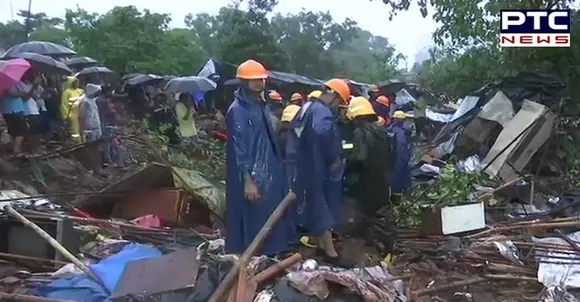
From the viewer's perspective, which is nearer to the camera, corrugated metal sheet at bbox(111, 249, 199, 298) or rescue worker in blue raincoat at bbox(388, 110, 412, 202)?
corrugated metal sheet at bbox(111, 249, 199, 298)

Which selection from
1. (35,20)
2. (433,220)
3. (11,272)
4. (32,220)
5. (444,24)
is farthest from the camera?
(35,20)

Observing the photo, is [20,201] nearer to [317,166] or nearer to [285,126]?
[285,126]

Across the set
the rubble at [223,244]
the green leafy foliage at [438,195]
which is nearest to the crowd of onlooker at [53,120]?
the rubble at [223,244]

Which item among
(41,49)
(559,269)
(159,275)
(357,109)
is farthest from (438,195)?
(41,49)

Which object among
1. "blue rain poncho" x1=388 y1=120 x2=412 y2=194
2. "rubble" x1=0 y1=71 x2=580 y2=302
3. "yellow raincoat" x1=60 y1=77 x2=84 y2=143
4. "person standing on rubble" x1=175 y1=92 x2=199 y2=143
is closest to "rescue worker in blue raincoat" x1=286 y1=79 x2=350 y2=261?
"rubble" x1=0 y1=71 x2=580 y2=302

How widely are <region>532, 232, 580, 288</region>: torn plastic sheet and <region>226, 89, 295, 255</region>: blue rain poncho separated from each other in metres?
2.07

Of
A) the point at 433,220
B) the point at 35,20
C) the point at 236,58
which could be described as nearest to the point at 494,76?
the point at 433,220

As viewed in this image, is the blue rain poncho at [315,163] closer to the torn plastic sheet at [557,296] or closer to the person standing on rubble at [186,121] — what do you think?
the torn plastic sheet at [557,296]

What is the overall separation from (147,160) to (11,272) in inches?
225

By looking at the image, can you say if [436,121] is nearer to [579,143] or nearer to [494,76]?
[494,76]

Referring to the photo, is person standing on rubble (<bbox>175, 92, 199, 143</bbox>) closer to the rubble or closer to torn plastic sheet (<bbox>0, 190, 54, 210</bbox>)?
the rubble

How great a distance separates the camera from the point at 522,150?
12.5m

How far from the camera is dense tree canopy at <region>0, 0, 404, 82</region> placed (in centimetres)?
3209

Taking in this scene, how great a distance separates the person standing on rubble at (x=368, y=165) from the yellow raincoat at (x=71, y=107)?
5.86 meters
